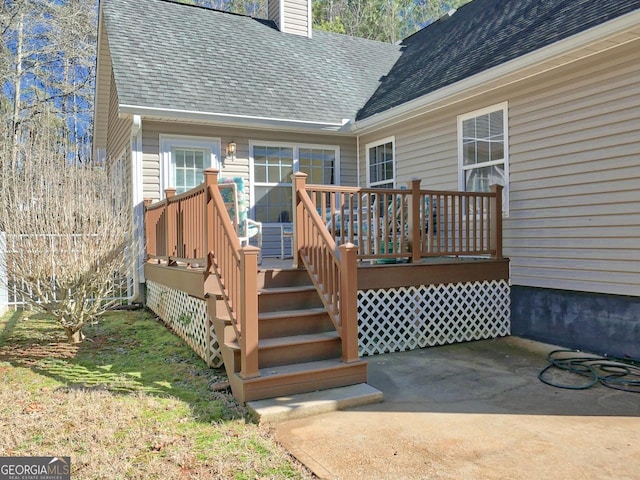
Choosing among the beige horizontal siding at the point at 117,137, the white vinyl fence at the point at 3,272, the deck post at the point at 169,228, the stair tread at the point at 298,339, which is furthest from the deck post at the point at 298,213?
the beige horizontal siding at the point at 117,137

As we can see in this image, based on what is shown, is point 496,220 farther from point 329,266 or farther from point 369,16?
point 369,16

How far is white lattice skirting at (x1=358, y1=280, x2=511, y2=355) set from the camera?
18.2 ft

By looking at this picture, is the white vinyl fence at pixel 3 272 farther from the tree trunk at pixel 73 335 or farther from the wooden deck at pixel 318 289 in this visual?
the wooden deck at pixel 318 289

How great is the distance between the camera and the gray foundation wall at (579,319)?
4.94m

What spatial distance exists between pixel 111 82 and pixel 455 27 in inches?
279

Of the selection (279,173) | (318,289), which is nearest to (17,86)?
(279,173)

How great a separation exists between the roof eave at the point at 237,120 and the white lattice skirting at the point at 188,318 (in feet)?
8.16

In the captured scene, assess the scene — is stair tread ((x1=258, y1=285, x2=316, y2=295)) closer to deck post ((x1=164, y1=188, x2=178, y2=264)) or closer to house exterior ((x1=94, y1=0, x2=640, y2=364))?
deck post ((x1=164, y1=188, x2=178, y2=264))

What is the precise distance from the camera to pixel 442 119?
285 inches

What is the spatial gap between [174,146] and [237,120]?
106 cm

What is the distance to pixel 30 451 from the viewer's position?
9.62ft

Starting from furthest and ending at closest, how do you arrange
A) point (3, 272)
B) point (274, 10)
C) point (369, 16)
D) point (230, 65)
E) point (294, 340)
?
point (369, 16), point (274, 10), point (230, 65), point (3, 272), point (294, 340)

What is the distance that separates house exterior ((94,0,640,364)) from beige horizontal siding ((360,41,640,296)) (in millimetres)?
16

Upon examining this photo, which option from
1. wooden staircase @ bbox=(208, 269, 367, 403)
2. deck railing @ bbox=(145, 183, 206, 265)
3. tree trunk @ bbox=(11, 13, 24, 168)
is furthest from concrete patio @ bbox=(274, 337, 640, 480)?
tree trunk @ bbox=(11, 13, 24, 168)
